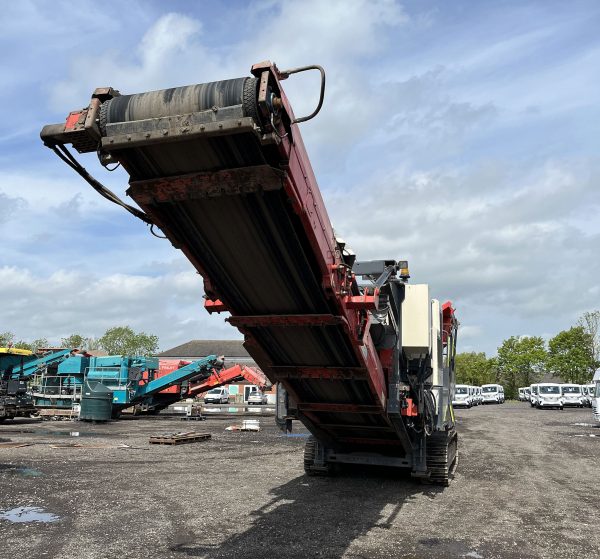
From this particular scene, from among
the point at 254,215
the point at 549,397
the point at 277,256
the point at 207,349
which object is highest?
the point at 207,349

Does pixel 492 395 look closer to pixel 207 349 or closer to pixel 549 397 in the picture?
pixel 549 397

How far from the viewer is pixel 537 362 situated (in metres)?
70.9

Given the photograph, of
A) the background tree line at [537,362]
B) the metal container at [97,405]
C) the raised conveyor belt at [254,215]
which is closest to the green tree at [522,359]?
the background tree line at [537,362]

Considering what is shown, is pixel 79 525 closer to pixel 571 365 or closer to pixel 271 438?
pixel 271 438

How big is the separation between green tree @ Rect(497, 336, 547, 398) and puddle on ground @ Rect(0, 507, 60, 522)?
69.5 meters

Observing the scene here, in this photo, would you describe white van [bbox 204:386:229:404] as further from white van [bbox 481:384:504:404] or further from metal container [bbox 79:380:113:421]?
metal container [bbox 79:380:113:421]

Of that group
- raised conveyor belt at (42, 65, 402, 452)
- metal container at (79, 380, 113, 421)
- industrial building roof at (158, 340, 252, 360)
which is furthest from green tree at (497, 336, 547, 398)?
raised conveyor belt at (42, 65, 402, 452)

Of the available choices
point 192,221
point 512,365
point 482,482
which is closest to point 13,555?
point 192,221

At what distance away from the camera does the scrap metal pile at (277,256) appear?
4574 millimetres

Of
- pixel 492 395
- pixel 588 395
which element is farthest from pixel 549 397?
pixel 492 395

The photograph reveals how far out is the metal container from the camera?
2430cm

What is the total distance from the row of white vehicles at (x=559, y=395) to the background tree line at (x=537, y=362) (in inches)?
797

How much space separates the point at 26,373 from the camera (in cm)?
2462

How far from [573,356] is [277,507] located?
210ft
